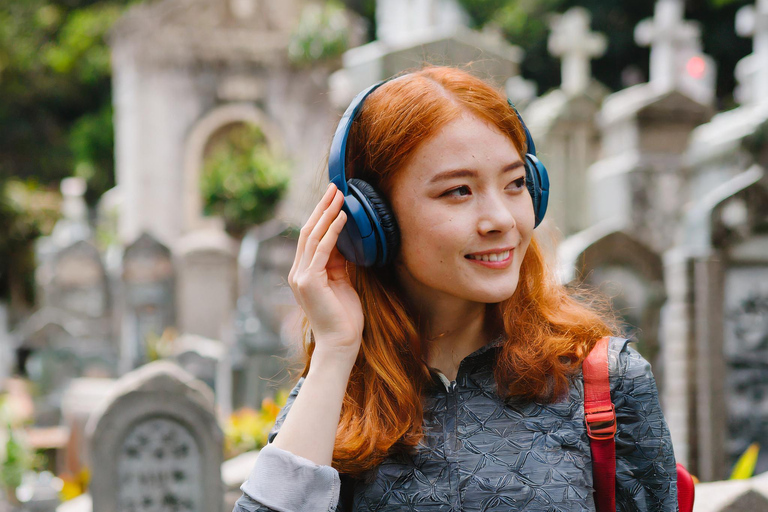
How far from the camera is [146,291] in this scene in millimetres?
9047

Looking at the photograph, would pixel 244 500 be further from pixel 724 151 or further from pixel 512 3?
pixel 512 3

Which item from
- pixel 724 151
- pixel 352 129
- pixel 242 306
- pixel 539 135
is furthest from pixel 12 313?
pixel 352 129

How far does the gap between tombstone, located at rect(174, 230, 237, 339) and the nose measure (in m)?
8.33

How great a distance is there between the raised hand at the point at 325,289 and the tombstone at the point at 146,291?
7538 mm

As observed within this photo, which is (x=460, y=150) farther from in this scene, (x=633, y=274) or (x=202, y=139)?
(x=202, y=139)

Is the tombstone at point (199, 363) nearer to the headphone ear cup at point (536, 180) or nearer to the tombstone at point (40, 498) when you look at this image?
the tombstone at point (40, 498)

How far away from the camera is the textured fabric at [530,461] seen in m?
1.38

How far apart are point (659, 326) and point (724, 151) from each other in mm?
2970

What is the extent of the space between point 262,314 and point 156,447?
4.19 m

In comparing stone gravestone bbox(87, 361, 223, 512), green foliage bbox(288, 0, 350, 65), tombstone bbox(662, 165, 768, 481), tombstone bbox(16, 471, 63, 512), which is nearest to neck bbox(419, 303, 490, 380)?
stone gravestone bbox(87, 361, 223, 512)

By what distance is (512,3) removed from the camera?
21.7m

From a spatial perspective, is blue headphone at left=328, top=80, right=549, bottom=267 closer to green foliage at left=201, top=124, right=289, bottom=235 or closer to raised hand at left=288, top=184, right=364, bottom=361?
raised hand at left=288, top=184, right=364, bottom=361

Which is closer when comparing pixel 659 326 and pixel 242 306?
pixel 659 326

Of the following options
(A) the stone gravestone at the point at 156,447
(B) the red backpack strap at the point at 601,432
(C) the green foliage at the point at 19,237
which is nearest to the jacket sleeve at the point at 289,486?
(B) the red backpack strap at the point at 601,432
